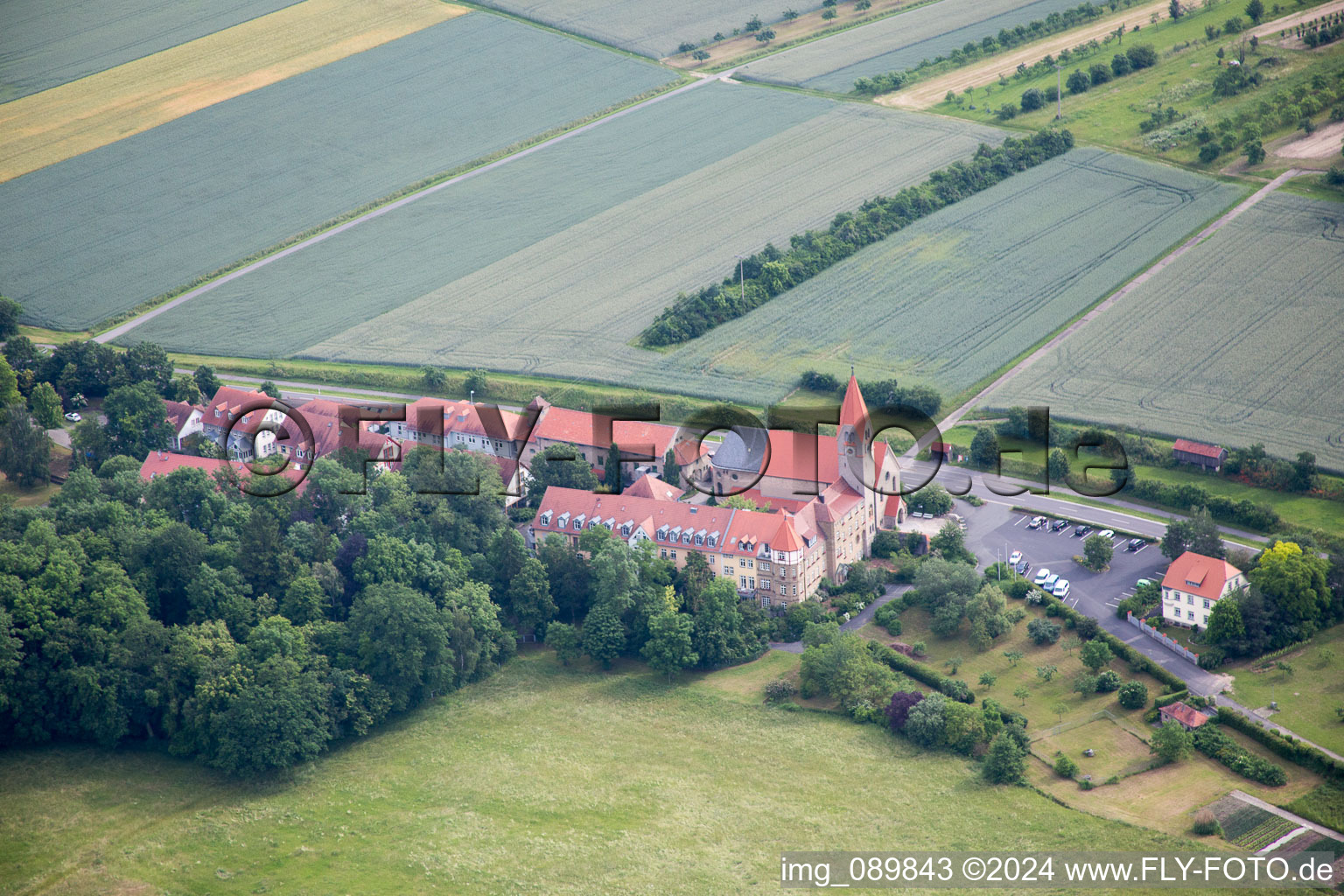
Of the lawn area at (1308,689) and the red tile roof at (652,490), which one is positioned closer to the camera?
the lawn area at (1308,689)

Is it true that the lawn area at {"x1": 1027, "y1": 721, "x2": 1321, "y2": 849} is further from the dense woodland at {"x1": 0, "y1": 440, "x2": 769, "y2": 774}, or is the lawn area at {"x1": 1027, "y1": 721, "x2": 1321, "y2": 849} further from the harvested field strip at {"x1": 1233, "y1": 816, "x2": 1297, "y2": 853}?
the dense woodland at {"x1": 0, "y1": 440, "x2": 769, "y2": 774}

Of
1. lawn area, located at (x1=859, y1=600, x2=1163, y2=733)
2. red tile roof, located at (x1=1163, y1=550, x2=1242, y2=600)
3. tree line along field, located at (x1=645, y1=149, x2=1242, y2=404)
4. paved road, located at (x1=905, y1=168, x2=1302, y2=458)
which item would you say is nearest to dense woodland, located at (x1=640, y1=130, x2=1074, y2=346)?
tree line along field, located at (x1=645, y1=149, x2=1242, y2=404)

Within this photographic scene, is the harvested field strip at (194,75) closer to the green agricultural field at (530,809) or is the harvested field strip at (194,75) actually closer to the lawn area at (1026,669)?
the green agricultural field at (530,809)

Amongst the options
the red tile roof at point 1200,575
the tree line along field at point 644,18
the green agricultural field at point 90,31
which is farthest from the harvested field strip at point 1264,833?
the green agricultural field at point 90,31

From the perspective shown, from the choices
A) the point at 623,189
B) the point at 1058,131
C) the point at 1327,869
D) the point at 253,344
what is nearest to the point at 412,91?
the point at 623,189

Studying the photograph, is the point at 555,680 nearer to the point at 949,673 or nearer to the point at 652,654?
the point at 652,654
